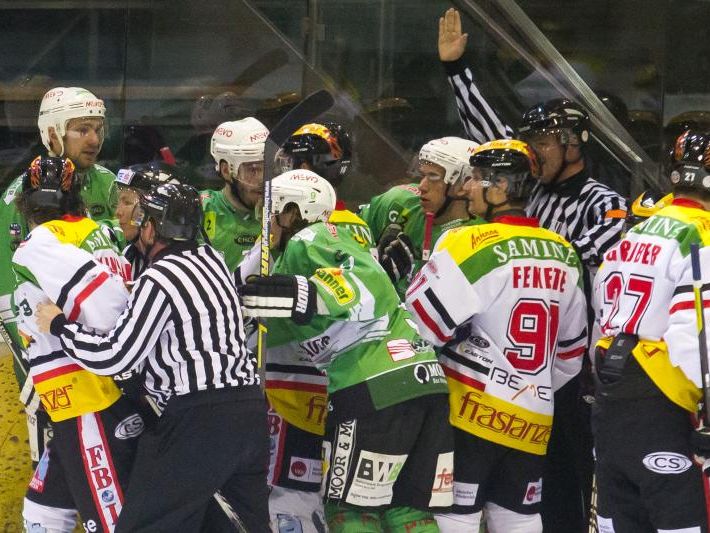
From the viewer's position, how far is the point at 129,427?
15.1ft

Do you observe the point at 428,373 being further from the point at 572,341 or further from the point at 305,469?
the point at 305,469

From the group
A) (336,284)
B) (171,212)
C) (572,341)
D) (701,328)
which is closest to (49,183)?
(171,212)

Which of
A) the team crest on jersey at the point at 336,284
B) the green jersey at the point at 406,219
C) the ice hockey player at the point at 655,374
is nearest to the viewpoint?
the ice hockey player at the point at 655,374

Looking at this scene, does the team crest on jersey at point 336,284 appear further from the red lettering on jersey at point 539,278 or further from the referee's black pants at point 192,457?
the red lettering on jersey at point 539,278

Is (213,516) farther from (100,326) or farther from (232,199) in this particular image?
(232,199)

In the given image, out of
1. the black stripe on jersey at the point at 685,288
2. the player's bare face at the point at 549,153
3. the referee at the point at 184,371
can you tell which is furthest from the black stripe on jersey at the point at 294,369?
the black stripe on jersey at the point at 685,288

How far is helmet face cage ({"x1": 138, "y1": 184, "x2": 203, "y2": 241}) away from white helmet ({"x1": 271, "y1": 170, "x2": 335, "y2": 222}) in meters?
0.53

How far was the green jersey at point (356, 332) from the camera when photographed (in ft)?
15.1

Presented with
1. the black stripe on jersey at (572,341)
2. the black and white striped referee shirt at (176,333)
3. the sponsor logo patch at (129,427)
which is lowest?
the sponsor logo patch at (129,427)

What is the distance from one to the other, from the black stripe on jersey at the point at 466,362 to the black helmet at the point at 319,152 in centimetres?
86

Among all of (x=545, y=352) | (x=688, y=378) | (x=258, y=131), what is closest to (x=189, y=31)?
(x=258, y=131)

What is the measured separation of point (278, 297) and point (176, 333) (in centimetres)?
36

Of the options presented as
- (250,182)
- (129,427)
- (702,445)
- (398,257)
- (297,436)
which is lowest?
(297,436)

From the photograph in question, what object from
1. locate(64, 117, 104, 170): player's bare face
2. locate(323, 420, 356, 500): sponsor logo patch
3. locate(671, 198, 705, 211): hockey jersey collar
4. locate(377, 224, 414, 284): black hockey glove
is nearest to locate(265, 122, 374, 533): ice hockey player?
locate(377, 224, 414, 284): black hockey glove
